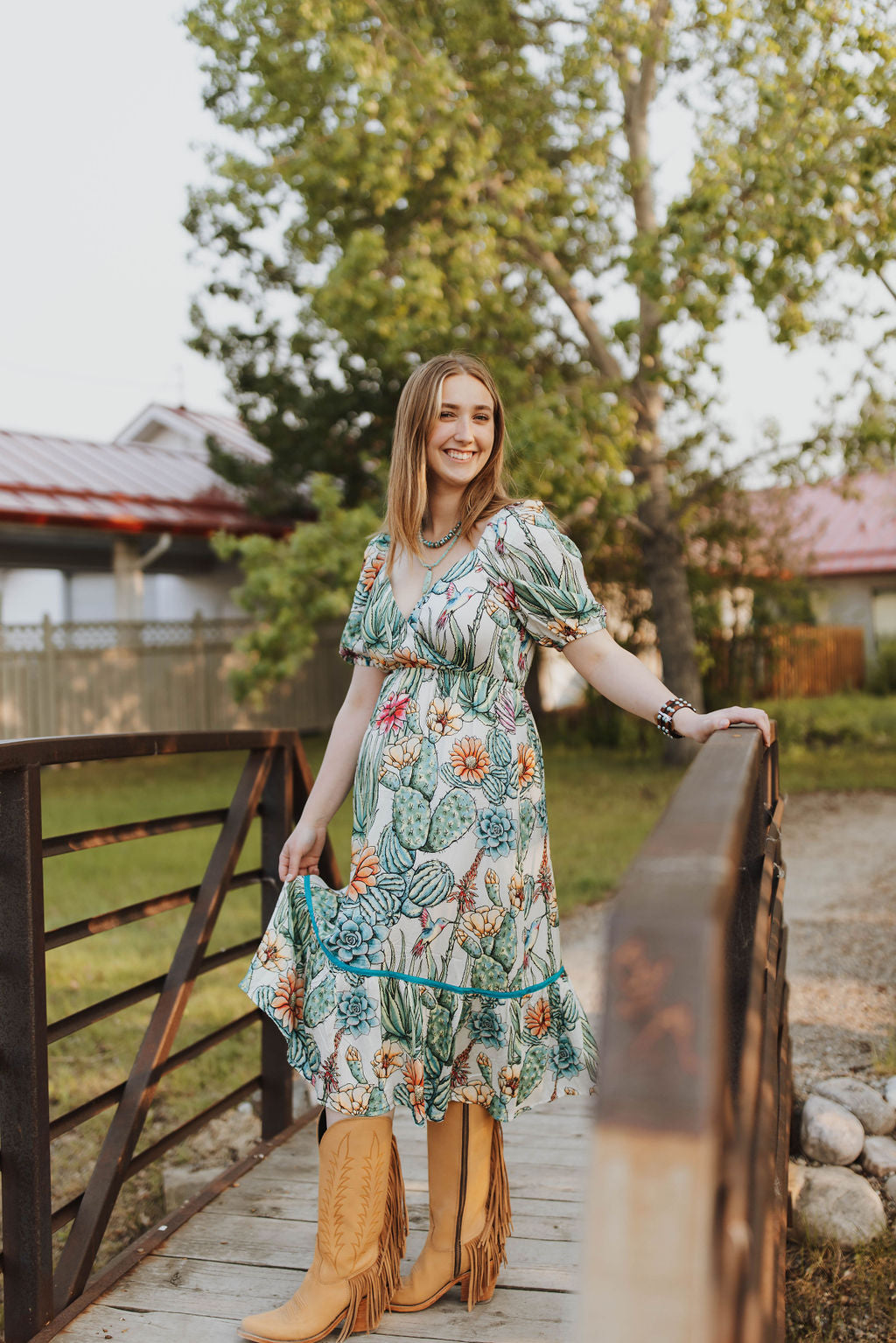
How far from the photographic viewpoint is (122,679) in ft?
45.3

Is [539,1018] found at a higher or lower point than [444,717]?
lower

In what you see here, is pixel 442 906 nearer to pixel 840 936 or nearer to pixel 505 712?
pixel 505 712

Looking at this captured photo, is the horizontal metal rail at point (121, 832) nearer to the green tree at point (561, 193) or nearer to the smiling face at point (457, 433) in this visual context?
the smiling face at point (457, 433)

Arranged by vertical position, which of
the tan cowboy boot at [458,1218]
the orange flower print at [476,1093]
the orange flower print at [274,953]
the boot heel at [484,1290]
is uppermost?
the orange flower print at [274,953]

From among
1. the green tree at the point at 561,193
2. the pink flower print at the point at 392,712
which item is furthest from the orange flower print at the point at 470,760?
the green tree at the point at 561,193

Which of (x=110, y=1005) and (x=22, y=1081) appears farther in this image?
(x=110, y=1005)

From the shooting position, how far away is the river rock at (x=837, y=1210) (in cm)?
265

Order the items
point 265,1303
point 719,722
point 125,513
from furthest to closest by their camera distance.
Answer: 1. point 125,513
2. point 265,1303
3. point 719,722

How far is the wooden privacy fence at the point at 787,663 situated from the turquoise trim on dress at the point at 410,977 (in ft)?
44.4

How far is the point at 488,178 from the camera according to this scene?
10.7m

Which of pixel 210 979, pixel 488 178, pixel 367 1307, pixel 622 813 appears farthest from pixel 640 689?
pixel 488 178

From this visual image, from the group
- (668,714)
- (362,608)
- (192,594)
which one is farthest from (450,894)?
(192,594)

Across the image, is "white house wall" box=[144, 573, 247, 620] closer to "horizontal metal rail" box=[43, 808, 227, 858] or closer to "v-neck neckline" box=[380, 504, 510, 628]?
"horizontal metal rail" box=[43, 808, 227, 858]

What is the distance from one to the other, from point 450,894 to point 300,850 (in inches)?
17.4
